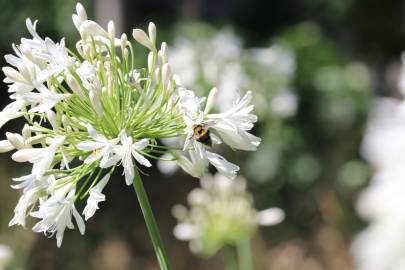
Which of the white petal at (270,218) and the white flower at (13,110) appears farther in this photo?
the white petal at (270,218)

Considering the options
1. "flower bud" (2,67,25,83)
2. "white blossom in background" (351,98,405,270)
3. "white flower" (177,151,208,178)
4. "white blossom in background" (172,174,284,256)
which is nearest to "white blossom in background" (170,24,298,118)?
"white blossom in background" (172,174,284,256)

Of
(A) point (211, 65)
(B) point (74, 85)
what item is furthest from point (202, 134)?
(A) point (211, 65)

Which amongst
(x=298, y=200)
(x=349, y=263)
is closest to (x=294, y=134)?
(x=298, y=200)

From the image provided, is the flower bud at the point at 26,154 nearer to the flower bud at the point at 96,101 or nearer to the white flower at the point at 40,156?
the white flower at the point at 40,156

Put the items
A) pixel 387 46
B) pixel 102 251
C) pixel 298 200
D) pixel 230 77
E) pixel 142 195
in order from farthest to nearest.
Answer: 1. pixel 387 46
2. pixel 298 200
3. pixel 102 251
4. pixel 230 77
5. pixel 142 195

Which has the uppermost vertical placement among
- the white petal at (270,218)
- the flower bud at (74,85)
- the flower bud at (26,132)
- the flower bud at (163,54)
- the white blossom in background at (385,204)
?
the white petal at (270,218)

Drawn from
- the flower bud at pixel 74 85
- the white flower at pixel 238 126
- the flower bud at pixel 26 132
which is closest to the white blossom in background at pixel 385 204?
the white flower at pixel 238 126

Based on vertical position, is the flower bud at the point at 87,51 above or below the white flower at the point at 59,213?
above

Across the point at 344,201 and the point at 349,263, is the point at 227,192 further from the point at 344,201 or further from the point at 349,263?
the point at 344,201
